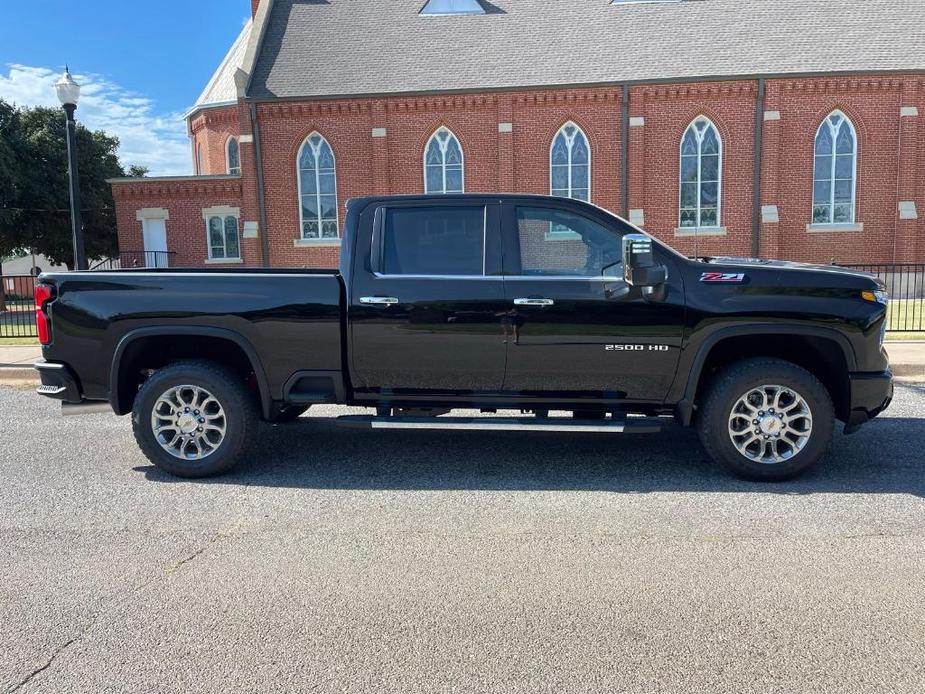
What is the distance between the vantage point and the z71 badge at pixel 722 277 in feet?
15.7

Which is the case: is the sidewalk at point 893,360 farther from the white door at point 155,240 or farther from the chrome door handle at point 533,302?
the white door at point 155,240

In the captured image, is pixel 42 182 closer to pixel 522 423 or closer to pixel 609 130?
pixel 609 130

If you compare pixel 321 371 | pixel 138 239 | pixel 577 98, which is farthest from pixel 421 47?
pixel 321 371

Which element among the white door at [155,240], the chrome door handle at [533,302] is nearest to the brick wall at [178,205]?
the white door at [155,240]

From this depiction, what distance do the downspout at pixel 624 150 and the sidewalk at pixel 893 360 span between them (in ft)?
45.2

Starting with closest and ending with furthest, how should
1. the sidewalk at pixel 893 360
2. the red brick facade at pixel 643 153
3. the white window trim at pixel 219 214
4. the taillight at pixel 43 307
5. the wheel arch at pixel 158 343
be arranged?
1. the wheel arch at pixel 158 343
2. the taillight at pixel 43 307
3. the sidewalk at pixel 893 360
4. the red brick facade at pixel 643 153
5. the white window trim at pixel 219 214

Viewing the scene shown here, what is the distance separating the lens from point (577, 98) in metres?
23.4

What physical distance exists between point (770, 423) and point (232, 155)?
98.4ft

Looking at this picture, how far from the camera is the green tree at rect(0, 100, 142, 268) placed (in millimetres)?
30031

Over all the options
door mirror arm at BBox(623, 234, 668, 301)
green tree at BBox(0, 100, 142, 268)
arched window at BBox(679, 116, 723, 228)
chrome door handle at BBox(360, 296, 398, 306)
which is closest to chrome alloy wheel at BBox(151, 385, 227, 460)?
chrome door handle at BBox(360, 296, 398, 306)

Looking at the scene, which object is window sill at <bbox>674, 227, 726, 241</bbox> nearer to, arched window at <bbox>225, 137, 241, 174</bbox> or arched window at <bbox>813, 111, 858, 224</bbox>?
arched window at <bbox>813, 111, 858, 224</bbox>

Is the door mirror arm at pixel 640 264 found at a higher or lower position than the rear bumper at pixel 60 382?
higher

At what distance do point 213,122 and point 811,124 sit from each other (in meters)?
24.5

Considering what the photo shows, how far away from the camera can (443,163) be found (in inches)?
968
